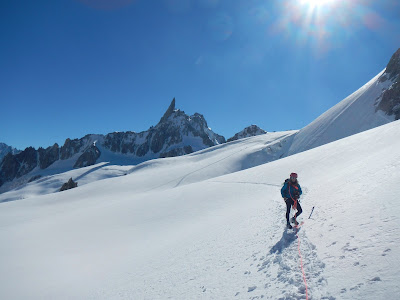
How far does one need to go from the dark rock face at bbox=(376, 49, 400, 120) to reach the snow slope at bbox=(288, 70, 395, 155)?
1117mm

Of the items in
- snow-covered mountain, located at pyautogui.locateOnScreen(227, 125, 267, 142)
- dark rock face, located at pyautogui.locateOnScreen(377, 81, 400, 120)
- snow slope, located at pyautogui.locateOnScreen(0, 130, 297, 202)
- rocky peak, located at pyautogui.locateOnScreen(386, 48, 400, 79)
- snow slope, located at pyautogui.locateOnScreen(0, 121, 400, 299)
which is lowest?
snow slope, located at pyautogui.locateOnScreen(0, 121, 400, 299)

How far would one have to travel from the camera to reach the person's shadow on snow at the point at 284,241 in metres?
6.28

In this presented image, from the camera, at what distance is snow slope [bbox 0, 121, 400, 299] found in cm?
427

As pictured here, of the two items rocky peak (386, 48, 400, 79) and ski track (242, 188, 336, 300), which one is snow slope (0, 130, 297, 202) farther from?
ski track (242, 188, 336, 300)

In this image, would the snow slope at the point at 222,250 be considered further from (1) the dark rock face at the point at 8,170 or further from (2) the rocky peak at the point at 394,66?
(1) the dark rock face at the point at 8,170

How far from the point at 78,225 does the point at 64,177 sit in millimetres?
100739

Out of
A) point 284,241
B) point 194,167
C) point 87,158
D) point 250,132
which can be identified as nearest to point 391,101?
point 194,167

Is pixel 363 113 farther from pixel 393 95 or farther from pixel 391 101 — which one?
pixel 393 95

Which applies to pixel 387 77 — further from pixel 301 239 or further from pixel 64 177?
pixel 64 177

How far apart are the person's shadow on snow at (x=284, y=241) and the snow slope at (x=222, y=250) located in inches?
1.4

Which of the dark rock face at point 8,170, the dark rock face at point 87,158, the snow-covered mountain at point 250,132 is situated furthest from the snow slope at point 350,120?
the dark rock face at point 8,170

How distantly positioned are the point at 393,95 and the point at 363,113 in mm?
6175

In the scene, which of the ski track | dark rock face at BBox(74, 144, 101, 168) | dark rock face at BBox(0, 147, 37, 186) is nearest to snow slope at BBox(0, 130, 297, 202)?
the ski track

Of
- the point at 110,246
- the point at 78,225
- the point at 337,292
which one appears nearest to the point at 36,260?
the point at 110,246
